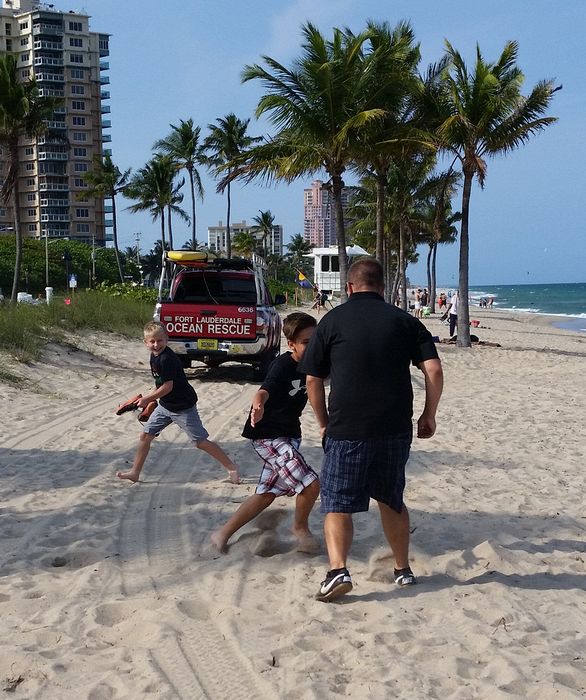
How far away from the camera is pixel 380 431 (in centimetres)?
405

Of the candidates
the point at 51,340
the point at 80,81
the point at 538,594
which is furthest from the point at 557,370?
the point at 80,81

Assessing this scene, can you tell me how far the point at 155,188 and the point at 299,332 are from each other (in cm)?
5700

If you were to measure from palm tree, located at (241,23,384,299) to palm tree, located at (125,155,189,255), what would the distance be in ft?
131

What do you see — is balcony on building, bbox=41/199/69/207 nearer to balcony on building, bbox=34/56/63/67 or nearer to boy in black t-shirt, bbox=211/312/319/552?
balcony on building, bbox=34/56/63/67

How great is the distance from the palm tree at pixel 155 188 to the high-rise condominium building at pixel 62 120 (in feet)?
137

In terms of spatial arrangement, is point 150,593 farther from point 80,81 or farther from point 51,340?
point 80,81

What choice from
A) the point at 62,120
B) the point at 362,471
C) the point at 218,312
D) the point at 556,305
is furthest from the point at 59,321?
the point at 62,120

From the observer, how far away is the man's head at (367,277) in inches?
164

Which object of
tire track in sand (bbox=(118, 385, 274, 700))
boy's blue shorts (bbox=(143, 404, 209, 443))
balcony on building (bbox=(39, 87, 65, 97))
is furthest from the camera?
balcony on building (bbox=(39, 87, 65, 97))

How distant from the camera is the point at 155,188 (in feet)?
195

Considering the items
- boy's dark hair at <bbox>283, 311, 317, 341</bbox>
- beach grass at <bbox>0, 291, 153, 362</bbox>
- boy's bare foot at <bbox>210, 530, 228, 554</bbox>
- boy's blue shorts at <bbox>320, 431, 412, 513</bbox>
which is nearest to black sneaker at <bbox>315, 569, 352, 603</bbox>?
boy's blue shorts at <bbox>320, 431, 412, 513</bbox>

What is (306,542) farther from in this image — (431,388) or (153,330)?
(153,330)

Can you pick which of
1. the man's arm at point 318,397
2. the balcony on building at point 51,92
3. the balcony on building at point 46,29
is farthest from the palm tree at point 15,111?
the balcony on building at point 46,29

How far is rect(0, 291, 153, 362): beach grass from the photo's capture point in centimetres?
1348
